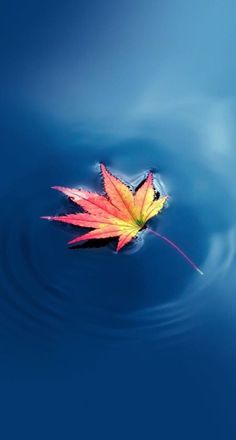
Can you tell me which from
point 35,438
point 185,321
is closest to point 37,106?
point 185,321

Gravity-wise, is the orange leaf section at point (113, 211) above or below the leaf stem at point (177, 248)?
above

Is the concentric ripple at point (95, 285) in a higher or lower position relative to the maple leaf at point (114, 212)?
lower

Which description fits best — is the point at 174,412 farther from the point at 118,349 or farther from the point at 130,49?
the point at 130,49

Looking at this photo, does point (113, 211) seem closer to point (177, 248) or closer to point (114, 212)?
point (114, 212)

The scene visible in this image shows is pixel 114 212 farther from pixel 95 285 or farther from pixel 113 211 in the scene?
pixel 95 285

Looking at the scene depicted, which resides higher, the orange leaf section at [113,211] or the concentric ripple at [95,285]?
the orange leaf section at [113,211]

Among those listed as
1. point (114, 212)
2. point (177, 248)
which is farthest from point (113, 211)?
point (177, 248)
